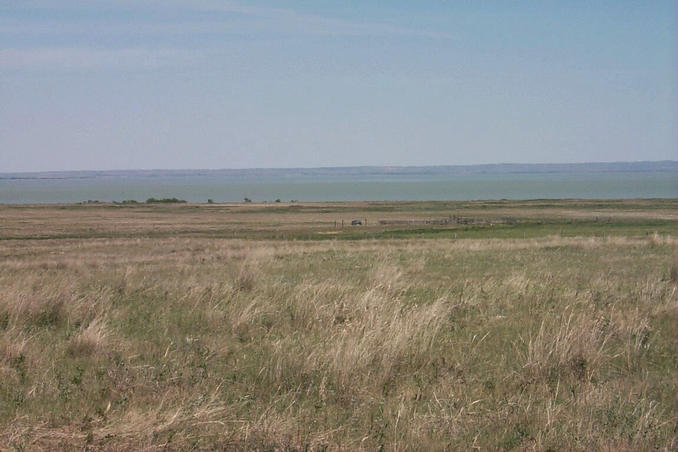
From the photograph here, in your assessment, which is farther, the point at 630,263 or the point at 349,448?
the point at 630,263

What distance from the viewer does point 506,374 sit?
261 inches

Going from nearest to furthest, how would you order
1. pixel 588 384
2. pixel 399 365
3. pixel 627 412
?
1. pixel 627 412
2. pixel 588 384
3. pixel 399 365

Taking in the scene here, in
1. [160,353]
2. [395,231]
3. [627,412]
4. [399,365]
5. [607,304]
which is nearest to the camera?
[627,412]

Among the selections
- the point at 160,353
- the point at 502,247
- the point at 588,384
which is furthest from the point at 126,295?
the point at 502,247

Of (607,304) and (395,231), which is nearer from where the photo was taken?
(607,304)

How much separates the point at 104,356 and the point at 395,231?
53.0 meters

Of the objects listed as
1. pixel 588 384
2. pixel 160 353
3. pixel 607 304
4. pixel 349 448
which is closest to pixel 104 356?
pixel 160 353

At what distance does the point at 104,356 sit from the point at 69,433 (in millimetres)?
1998

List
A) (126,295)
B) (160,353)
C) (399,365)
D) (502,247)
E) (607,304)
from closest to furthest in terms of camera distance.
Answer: (399,365) < (160,353) < (607,304) < (126,295) < (502,247)

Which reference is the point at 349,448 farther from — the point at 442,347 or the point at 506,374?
the point at 442,347

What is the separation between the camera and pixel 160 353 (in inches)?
292

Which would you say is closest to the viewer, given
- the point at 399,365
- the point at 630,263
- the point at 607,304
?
the point at 399,365

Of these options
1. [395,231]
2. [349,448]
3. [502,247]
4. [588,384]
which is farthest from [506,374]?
[395,231]

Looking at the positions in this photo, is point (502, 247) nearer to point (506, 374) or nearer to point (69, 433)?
point (506, 374)
